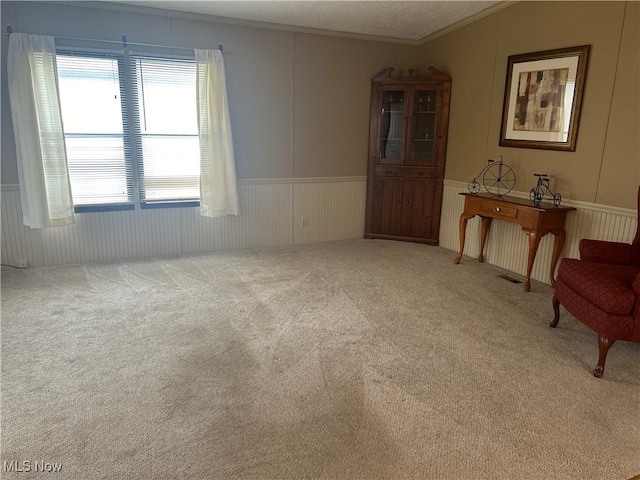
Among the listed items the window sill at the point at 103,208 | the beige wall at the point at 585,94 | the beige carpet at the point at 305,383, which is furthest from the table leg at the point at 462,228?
the window sill at the point at 103,208

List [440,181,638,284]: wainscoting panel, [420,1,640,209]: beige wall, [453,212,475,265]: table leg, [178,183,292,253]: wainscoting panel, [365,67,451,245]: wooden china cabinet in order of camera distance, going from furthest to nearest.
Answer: [365,67,451,245]: wooden china cabinet → [178,183,292,253]: wainscoting panel → [453,212,475,265]: table leg → [440,181,638,284]: wainscoting panel → [420,1,640,209]: beige wall

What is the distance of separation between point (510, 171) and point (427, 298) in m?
1.66

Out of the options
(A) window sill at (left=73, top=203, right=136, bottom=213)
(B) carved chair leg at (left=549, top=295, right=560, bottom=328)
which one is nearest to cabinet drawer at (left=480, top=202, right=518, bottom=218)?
(B) carved chair leg at (left=549, top=295, right=560, bottom=328)

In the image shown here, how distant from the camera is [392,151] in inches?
202

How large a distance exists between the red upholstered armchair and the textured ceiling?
8.70 ft

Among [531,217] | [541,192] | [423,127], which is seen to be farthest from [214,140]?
[541,192]

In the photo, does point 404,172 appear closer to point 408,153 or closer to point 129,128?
point 408,153

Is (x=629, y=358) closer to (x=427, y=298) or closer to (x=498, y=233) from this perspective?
(x=427, y=298)

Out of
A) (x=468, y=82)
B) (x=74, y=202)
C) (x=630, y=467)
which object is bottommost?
(x=630, y=467)

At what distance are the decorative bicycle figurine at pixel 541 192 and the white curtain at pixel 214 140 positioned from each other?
2.92 meters

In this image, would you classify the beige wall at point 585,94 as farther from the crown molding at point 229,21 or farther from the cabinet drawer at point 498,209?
the crown molding at point 229,21

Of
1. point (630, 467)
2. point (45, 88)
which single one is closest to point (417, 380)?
point (630, 467)

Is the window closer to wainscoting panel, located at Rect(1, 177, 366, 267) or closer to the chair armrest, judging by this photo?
wainscoting panel, located at Rect(1, 177, 366, 267)

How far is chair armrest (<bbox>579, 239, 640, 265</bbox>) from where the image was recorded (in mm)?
2811
